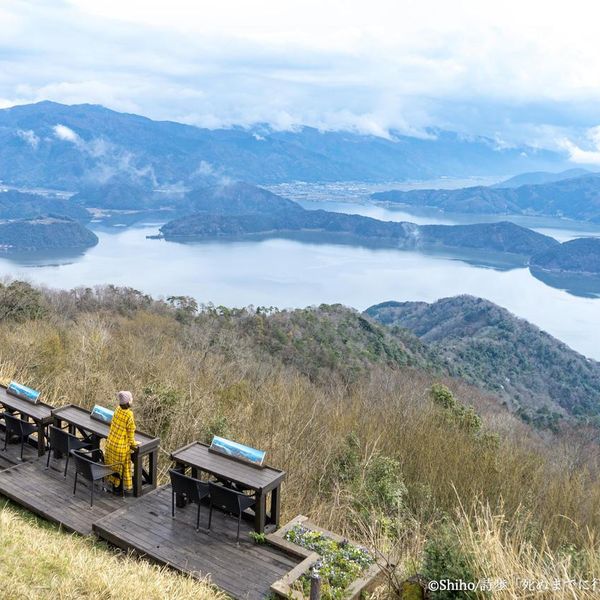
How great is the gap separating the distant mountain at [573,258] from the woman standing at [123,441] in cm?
13745

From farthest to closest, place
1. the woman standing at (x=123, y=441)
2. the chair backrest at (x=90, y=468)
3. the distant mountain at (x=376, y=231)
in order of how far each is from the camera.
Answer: the distant mountain at (x=376, y=231), the woman standing at (x=123, y=441), the chair backrest at (x=90, y=468)

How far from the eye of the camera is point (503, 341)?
60.2m

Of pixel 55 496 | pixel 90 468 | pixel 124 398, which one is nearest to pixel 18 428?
pixel 55 496

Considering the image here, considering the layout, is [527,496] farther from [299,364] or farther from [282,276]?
[282,276]

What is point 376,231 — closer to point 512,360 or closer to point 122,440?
point 512,360

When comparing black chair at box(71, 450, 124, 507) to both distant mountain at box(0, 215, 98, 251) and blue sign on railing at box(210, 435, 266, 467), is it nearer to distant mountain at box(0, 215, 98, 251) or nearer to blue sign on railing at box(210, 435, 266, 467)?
blue sign on railing at box(210, 435, 266, 467)

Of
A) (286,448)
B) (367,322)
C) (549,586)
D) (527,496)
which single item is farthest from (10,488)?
(367,322)

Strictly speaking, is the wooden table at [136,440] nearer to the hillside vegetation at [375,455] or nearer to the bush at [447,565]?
the hillside vegetation at [375,455]

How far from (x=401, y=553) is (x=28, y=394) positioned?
487 cm

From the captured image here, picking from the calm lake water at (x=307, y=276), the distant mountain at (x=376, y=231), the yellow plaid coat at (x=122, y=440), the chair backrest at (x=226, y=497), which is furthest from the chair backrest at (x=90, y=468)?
the distant mountain at (x=376, y=231)

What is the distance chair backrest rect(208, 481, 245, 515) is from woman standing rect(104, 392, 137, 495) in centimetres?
111

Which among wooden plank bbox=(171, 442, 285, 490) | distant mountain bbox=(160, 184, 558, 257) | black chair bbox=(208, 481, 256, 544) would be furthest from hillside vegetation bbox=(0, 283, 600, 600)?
distant mountain bbox=(160, 184, 558, 257)

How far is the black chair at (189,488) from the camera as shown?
5723mm

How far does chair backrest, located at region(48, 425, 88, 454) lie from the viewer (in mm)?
6621
